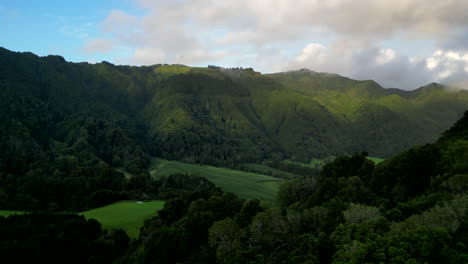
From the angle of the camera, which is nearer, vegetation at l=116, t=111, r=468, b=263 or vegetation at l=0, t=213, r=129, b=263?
vegetation at l=116, t=111, r=468, b=263

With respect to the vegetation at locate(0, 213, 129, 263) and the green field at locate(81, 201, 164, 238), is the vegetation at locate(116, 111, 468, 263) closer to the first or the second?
the vegetation at locate(0, 213, 129, 263)

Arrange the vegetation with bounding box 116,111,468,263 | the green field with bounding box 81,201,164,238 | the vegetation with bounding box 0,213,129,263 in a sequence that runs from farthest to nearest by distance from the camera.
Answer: the green field with bounding box 81,201,164,238 < the vegetation with bounding box 0,213,129,263 < the vegetation with bounding box 116,111,468,263

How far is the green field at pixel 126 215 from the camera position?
121 metres

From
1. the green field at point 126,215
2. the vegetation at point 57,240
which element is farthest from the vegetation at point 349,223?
the green field at point 126,215

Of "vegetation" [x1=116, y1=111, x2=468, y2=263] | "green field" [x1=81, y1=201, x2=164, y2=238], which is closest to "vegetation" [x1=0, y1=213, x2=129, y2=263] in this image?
"green field" [x1=81, y1=201, x2=164, y2=238]

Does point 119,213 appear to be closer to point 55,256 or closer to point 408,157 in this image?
A: point 55,256

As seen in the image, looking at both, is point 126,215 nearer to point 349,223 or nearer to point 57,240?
point 57,240

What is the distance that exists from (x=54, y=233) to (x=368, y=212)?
82.7 metres

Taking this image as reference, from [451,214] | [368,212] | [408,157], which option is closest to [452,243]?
[451,214]

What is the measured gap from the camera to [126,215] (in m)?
133

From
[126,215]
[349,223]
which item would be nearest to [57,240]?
[126,215]

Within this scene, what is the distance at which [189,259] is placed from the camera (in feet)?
227

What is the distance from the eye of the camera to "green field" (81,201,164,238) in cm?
12095

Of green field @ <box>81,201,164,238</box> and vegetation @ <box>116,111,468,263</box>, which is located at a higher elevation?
vegetation @ <box>116,111,468,263</box>
